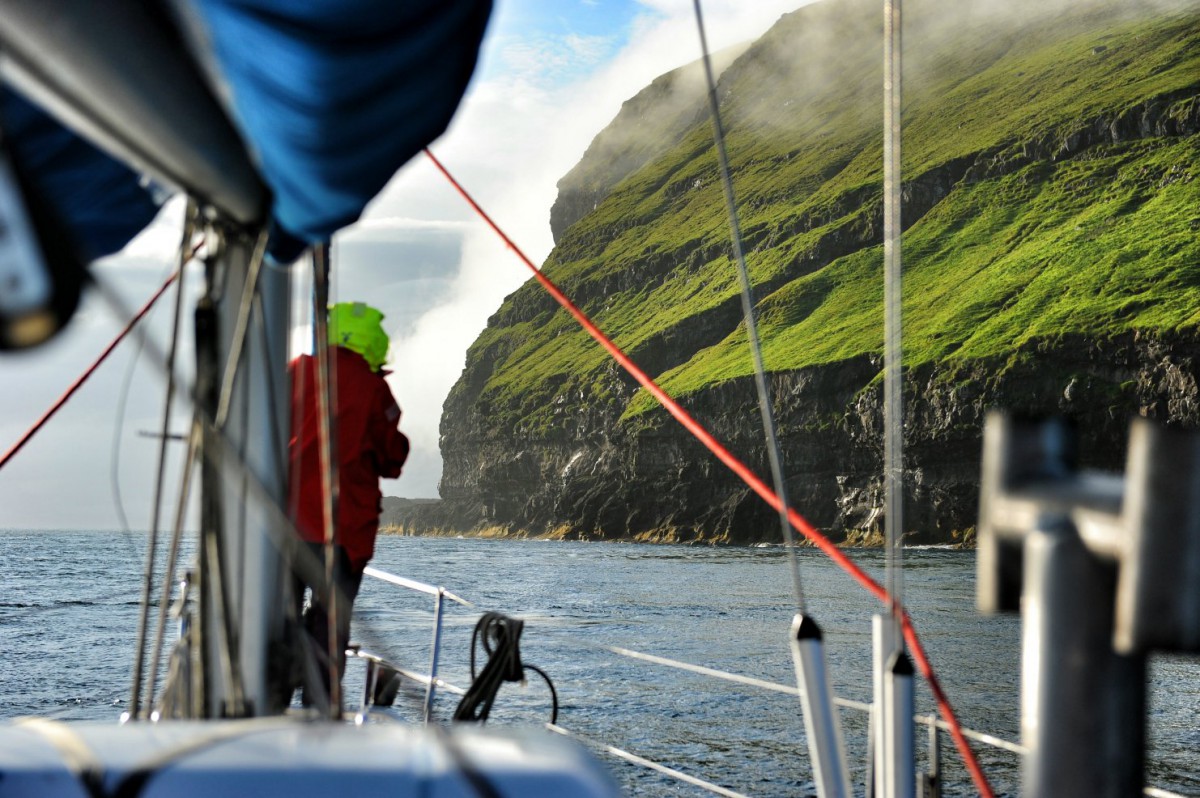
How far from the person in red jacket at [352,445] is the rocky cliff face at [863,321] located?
63623 millimetres

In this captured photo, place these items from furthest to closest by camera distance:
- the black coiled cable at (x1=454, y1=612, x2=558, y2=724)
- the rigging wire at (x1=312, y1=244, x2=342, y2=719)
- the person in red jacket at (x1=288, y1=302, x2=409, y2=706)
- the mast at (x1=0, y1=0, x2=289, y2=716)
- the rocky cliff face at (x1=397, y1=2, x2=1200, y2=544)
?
1. the rocky cliff face at (x1=397, y1=2, x2=1200, y2=544)
2. the black coiled cable at (x1=454, y1=612, x2=558, y2=724)
3. the person in red jacket at (x1=288, y1=302, x2=409, y2=706)
4. the rigging wire at (x1=312, y1=244, x2=342, y2=719)
5. the mast at (x1=0, y1=0, x2=289, y2=716)

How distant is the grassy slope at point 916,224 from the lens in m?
88.9

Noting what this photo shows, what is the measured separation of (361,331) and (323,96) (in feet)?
6.61

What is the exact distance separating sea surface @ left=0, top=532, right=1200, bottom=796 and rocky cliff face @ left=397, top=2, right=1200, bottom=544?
26279 millimetres

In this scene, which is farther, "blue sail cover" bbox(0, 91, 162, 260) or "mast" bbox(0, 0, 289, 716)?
"blue sail cover" bbox(0, 91, 162, 260)

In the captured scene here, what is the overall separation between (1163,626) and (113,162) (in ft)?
6.81

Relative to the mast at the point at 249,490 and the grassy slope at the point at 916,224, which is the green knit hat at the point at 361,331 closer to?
the mast at the point at 249,490

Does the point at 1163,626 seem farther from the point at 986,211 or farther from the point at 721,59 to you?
the point at 721,59

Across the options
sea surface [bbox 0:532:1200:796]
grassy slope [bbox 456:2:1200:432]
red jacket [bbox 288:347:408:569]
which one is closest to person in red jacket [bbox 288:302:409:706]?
red jacket [bbox 288:347:408:569]

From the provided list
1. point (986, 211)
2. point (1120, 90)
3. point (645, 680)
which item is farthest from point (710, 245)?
point (645, 680)

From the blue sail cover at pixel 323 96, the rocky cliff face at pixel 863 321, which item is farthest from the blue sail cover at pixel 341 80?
the rocky cliff face at pixel 863 321

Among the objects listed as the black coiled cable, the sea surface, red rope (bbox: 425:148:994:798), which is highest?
red rope (bbox: 425:148:994:798)

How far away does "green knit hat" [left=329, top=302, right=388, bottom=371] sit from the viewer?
325 centimetres

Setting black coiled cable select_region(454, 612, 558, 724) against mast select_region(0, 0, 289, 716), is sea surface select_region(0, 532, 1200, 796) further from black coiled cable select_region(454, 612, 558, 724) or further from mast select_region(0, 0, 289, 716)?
black coiled cable select_region(454, 612, 558, 724)
